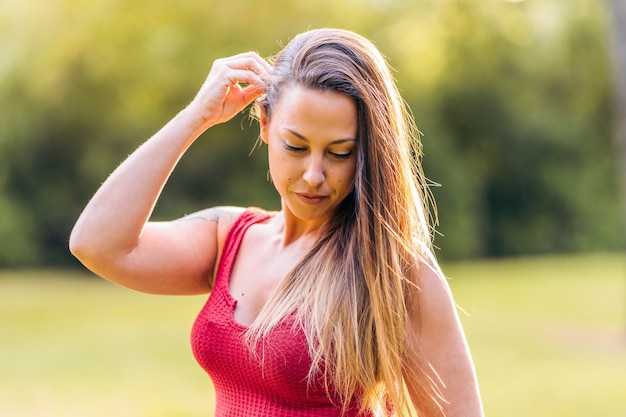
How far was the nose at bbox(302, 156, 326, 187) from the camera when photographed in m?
2.08

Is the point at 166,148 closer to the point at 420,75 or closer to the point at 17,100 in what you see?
the point at 17,100

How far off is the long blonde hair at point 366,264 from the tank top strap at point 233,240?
187 millimetres

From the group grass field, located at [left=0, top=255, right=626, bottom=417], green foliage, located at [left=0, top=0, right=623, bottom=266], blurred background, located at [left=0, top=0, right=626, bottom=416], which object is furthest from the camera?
green foliage, located at [left=0, top=0, right=623, bottom=266]

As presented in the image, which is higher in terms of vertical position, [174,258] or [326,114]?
[326,114]

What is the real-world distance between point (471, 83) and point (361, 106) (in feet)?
68.4

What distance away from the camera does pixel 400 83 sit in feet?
A: 67.8

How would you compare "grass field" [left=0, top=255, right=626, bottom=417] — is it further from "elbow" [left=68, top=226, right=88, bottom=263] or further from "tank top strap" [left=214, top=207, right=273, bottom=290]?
"elbow" [left=68, top=226, right=88, bottom=263]

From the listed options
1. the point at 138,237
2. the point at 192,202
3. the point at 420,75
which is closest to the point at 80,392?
the point at 138,237

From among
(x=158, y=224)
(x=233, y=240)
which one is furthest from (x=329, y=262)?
(x=158, y=224)

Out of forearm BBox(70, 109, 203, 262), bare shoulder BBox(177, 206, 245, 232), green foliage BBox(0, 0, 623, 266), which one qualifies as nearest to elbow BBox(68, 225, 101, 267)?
forearm BBox(70, 109, 203, 262)

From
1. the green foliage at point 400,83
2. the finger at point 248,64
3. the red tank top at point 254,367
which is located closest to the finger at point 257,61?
the finger at point 248,64

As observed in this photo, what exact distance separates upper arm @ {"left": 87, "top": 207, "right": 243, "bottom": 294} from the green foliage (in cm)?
1514

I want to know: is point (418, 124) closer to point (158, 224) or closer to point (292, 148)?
point (158, 224)

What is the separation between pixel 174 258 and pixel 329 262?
1.36 feet
